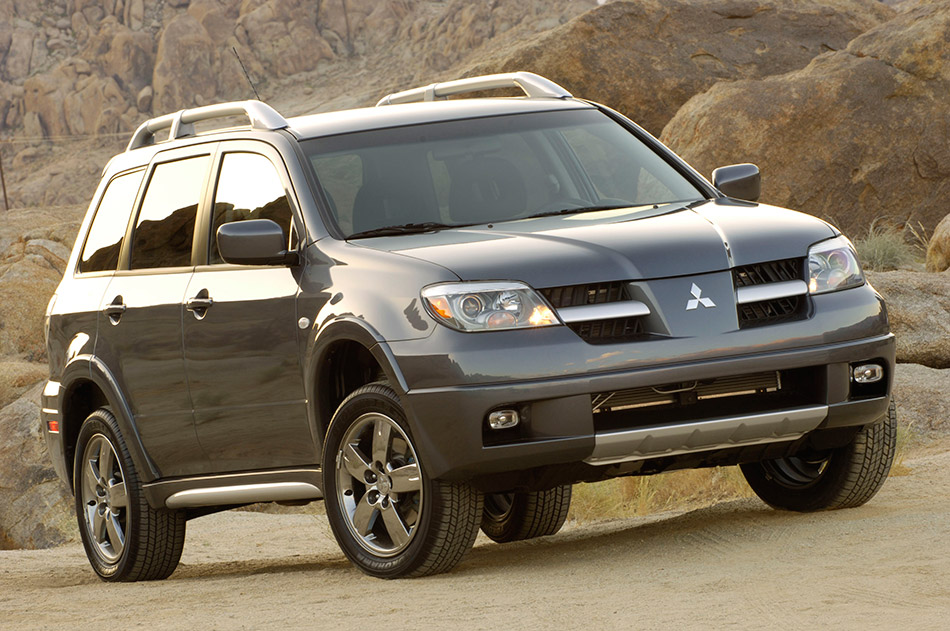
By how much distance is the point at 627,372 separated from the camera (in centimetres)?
551

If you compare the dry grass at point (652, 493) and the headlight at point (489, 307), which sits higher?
the headlight at point (489, 307)

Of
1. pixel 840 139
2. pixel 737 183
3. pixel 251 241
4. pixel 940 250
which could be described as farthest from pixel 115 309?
pixel 840 139

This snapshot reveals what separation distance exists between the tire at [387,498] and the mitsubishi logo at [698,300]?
1080 mm

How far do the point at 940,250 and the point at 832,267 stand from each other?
9.46 metres

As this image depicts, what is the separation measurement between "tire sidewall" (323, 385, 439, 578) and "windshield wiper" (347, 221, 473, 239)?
79 cm

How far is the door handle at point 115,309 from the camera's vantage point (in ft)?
24.1

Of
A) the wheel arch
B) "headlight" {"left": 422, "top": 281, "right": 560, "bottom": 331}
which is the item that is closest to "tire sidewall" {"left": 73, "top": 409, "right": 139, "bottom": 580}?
the wheel arch

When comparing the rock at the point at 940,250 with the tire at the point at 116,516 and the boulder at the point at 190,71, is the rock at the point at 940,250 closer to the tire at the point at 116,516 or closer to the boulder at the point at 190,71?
the tire at the point at 116,516

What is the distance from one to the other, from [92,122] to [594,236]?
171 ft

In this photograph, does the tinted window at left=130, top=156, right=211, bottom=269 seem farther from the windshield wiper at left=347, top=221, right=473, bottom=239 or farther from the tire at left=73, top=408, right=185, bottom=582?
the windshield wiper at left=347, top=221, right=473, bottom=239

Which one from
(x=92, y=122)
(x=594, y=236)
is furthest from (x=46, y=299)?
(x=92, y=122)

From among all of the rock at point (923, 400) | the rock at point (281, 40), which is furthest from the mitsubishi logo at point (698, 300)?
the rock at point (281, 40)

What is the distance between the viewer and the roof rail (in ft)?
23.2

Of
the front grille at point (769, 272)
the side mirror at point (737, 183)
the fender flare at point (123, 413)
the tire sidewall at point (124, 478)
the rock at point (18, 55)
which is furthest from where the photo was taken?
the rock at point (18, 55)
